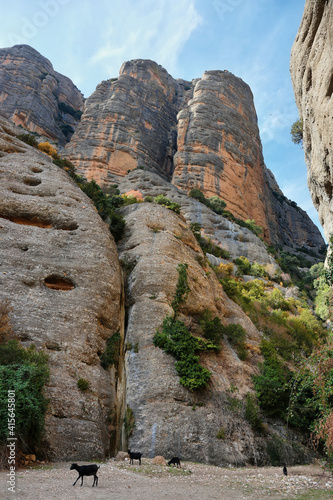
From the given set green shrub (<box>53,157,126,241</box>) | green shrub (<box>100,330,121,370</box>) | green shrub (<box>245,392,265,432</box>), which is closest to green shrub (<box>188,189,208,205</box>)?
green shrub (<box>53,157,126,241</box>)

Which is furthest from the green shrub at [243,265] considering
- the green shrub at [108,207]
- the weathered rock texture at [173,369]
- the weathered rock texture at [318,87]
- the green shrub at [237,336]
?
the weathered rock texture at [318,87]

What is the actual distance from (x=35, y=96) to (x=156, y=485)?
234 feet

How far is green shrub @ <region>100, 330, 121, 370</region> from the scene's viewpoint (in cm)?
1298

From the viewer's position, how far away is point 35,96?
212 ft

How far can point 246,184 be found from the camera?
199ft

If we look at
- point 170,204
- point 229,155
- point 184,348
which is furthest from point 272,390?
point 229,155

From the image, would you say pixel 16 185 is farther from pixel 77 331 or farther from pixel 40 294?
pixel 77 331

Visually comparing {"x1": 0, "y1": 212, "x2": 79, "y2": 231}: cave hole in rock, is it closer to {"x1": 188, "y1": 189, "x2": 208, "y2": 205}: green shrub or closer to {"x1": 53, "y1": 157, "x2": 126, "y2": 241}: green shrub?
{"x1": 53, "y1": 157, "x2": 126, "y2": 241}: green shrub

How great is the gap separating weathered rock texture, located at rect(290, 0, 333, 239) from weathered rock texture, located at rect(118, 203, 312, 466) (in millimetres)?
7612

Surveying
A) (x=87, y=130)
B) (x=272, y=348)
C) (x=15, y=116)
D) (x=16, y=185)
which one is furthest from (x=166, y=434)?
(x=15, y=116)

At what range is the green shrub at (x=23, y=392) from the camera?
7.96 m

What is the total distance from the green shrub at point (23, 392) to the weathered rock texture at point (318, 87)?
1083 centimetres

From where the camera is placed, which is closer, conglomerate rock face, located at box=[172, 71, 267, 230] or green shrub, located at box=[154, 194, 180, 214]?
green shrub, located at box=[154, 194, 180, 214]

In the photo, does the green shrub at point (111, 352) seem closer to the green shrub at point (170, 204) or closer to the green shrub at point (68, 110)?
the green shrub at point (170, 204)
